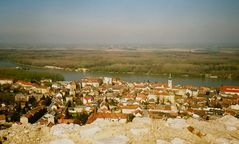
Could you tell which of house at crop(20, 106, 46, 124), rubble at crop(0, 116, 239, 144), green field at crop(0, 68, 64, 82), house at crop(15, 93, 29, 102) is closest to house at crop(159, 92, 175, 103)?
house at crop(20, 106, 46, 124)

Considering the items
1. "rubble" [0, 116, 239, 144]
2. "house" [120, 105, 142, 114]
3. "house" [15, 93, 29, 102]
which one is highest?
"rubble" [0, 116, 239, 144]

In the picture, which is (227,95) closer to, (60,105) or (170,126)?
(60,105)

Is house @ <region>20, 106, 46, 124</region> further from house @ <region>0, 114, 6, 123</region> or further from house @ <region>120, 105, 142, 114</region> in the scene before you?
house @ <region>120, 105, 142, 114</region>

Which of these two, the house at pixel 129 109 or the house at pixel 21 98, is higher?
the house at pixel 21 98

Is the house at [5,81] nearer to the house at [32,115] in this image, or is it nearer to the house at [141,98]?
the house at [32,115]

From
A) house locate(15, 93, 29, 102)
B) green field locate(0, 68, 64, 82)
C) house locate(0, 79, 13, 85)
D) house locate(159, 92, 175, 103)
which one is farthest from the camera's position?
green field locate(0, 68, 64, 82)

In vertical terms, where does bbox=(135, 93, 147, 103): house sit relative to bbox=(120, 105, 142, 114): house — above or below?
below

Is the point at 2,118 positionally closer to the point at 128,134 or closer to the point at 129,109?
the point at 129,109

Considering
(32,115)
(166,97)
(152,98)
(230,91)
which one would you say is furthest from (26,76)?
(230,91)

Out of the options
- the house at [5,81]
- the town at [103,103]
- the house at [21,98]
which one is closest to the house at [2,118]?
the town at [103,103]
